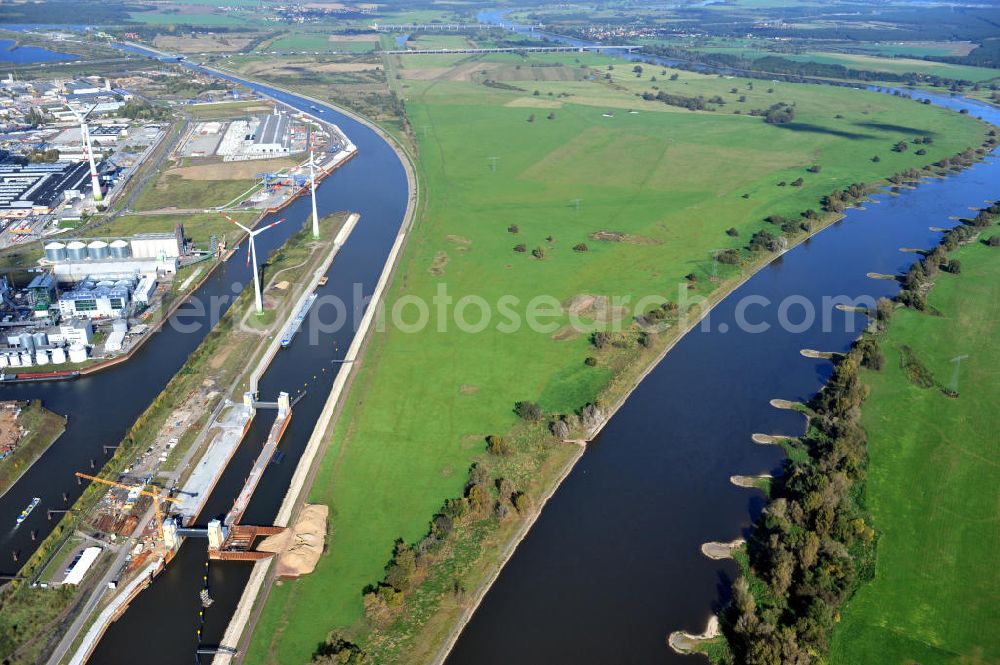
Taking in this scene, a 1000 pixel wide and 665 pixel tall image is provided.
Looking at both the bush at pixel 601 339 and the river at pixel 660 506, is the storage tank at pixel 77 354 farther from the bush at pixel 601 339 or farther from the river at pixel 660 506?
the bush at pixel 601 339

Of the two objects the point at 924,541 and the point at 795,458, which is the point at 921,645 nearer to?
the point at 924,541

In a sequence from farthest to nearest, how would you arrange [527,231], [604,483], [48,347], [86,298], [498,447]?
[527,231]
[86,298]
[48,347]
[498,447]
[604,483]

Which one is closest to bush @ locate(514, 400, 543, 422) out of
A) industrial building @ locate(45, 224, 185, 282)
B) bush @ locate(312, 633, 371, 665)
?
bush @ locate(312, 633, 371, 665)

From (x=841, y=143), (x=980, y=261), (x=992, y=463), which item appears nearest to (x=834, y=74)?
(x=841, y=143)

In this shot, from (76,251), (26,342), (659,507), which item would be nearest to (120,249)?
(76,251)

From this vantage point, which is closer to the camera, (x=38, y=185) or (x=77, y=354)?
(x=77, y=354)

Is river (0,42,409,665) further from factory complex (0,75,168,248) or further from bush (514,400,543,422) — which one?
factory complex (0,75,168,248)

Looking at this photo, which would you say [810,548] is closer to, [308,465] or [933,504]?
[933,504]
